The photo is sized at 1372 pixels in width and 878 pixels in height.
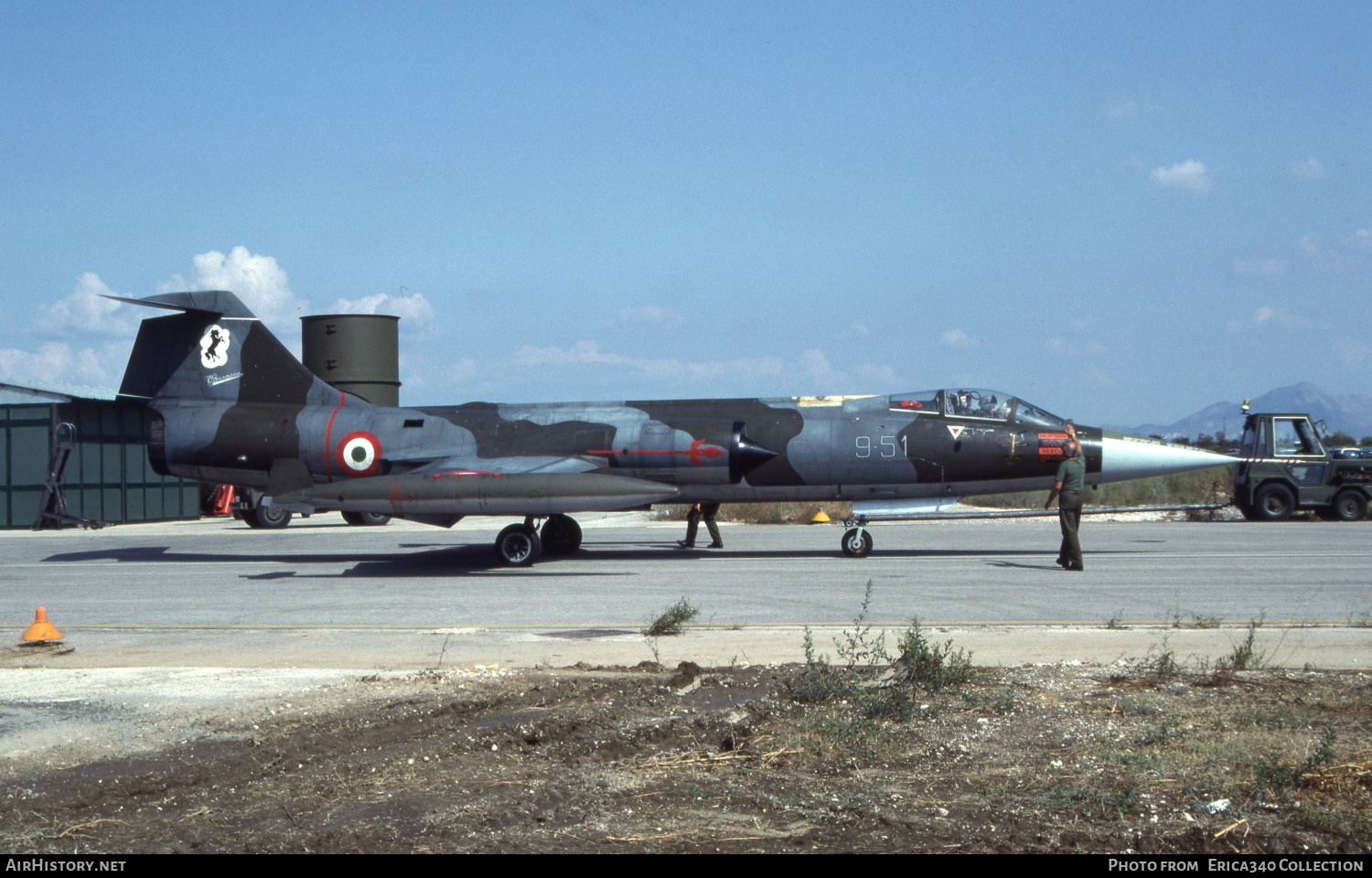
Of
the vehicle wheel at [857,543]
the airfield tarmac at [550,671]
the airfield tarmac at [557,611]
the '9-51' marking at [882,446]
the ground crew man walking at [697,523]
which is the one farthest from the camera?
the ground crew man walking at [697,523]

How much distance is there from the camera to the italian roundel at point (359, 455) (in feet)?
61.2

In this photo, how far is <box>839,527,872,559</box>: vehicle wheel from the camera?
17.7 m

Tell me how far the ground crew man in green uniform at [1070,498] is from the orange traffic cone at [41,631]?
11.8 meters

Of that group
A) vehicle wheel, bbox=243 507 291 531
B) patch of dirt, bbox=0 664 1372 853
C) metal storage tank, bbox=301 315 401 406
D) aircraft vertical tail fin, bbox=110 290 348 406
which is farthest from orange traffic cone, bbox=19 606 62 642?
metal storage tank, bbox=301 315 401 406

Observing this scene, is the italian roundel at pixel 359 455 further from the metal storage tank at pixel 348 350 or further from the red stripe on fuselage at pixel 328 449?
the metal storage tank at pixel 348 350

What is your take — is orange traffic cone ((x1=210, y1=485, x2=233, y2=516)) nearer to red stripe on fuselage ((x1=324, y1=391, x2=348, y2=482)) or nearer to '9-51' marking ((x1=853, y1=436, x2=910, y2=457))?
red stripe on fuselage ((x1=324, y1=391, x2=348, y2=482))

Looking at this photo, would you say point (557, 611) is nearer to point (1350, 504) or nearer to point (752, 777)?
point (752, 777)

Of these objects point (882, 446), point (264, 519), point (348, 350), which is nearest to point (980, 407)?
point (882, 446)

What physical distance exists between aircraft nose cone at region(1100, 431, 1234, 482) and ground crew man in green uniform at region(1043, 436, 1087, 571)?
62cm

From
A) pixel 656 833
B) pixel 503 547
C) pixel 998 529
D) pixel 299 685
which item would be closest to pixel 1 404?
pixel 503 547

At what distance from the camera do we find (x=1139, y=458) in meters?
17.4

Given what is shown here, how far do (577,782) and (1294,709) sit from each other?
414cm

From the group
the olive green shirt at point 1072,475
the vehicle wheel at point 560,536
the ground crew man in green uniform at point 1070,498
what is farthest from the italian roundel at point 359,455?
the olive green shirt at point 1072,475

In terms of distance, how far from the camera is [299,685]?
7.76 metres
